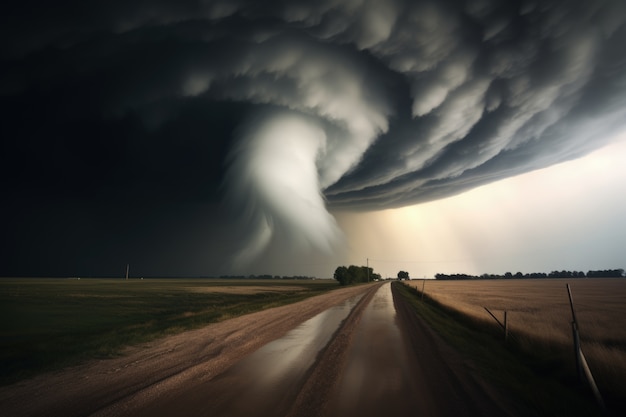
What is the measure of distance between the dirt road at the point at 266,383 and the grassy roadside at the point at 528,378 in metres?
0.59

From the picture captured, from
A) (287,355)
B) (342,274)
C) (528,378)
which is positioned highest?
(342,274)

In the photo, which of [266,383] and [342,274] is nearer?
[266,383]

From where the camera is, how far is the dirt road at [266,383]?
6090 millimetres

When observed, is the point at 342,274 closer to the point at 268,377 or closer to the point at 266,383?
the point at 268,377

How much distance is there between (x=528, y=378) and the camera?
862 centimetres

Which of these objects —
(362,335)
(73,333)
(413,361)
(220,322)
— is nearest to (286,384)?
(413,361)

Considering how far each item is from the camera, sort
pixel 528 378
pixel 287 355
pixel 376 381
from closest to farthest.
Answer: pixel 376 381 → pixel 528 378 → pixel 287 355

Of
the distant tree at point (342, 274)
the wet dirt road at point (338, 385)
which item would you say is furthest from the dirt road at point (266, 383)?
the distant tree at point (342, 274)

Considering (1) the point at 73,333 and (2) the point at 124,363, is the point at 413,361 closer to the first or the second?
(2) the point at 124,363

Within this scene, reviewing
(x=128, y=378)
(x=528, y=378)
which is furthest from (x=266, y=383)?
(x=528, y=378)

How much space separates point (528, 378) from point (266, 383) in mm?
7222

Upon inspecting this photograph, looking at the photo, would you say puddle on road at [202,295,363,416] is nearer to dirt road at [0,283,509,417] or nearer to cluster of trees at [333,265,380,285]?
dirt road at [0,283,509,417]

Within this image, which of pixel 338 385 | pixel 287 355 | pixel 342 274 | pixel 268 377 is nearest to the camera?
pixel 338 385

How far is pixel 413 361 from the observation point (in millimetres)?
9820
